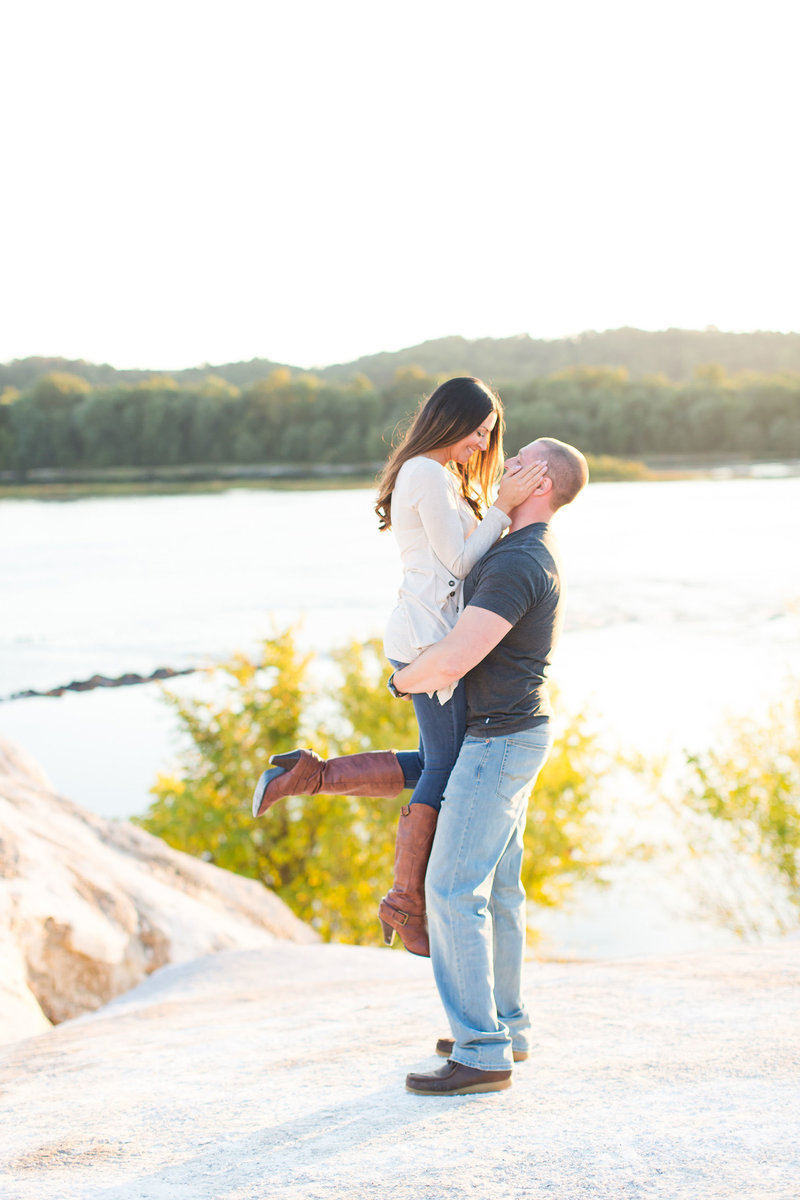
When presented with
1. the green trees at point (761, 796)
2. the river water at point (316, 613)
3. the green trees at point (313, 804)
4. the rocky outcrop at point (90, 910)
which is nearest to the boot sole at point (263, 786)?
the rocky outcrop at point (90, 910)

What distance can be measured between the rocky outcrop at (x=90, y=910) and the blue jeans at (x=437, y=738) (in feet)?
9.51

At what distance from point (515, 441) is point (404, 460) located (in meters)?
61.0

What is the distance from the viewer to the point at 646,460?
7206 cm

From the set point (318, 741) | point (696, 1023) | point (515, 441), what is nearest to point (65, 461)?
point (515, 441)

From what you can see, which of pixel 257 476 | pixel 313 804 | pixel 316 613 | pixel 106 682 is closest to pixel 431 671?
pixel 313 804

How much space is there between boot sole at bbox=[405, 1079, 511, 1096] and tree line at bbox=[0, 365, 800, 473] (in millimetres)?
68087

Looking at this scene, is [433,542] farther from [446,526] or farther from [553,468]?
[553,468]

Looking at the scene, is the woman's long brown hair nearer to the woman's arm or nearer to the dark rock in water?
the woman's arm

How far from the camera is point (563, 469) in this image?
343 centimetres

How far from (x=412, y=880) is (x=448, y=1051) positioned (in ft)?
2.57

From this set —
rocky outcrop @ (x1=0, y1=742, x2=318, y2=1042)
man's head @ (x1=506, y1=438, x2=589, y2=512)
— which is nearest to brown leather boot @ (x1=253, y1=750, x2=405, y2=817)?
man's head @ (x1=506, y1=438, x2=589, y2=512)

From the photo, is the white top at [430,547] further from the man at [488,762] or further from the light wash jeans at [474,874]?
the light wash jeans at [474,874]

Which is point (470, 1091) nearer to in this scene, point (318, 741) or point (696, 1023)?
point (696, 1023)

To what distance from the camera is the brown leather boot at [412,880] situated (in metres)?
3.46
